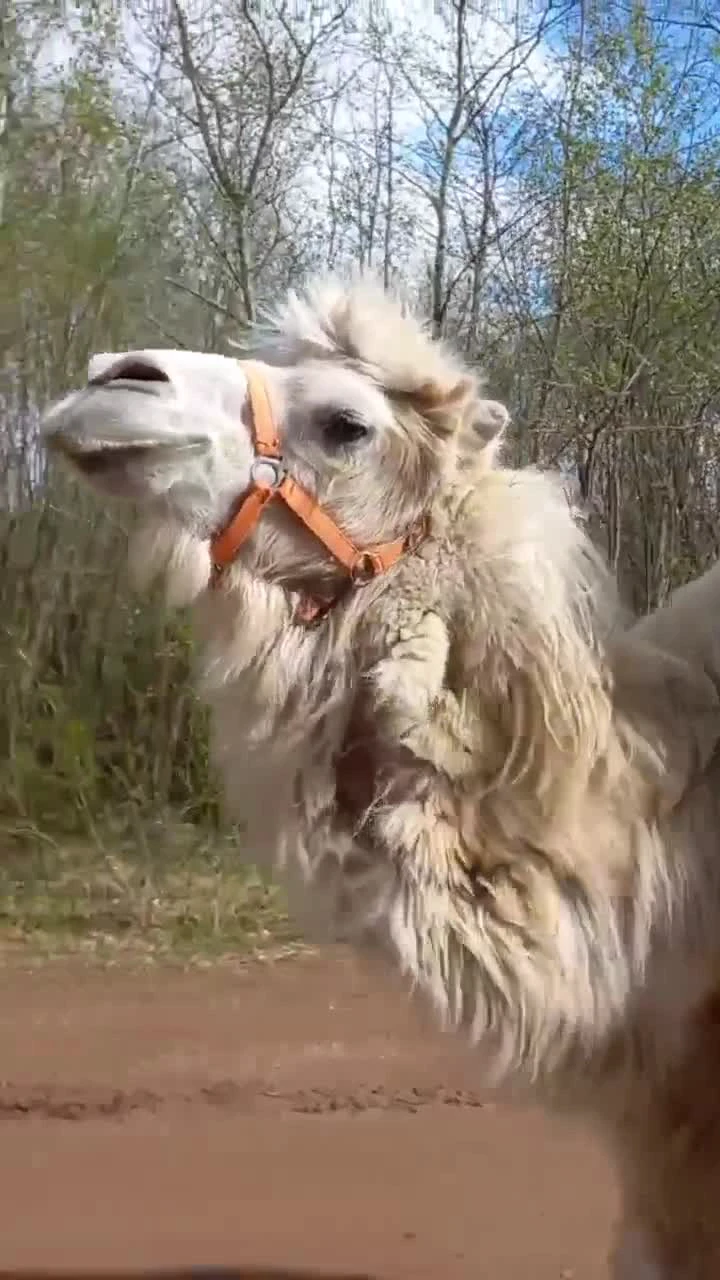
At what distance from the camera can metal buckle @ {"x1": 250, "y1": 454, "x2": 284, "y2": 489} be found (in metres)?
2.15

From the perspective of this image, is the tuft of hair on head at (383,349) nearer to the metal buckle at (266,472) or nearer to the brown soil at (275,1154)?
the metal buckle at (266,472)

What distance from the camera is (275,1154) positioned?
404cm

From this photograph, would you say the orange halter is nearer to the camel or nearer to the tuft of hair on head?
the camel

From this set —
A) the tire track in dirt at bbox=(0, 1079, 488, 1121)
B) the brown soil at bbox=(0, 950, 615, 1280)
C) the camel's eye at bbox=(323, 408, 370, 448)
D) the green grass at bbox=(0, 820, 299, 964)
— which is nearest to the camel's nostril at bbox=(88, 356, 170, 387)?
the camel's eye at bbox=(323, 408, 370, 448)

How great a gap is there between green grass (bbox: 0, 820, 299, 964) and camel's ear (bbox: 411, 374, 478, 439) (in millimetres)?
4073

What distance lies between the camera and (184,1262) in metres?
3.38

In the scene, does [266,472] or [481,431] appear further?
[481,431]

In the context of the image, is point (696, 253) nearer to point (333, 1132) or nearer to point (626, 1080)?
point (333, 1132)

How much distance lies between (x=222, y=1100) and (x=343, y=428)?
3.05m

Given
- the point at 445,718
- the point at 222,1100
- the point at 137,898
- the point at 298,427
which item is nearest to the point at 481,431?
the point at 298,427

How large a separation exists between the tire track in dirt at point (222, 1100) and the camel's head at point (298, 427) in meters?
2.81

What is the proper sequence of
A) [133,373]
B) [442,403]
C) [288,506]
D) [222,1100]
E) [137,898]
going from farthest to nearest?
[137,898], [222,1100], [442,403], [288,506], [133,373]

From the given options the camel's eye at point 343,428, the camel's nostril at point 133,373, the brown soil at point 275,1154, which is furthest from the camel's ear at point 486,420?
the brown soil at point 275,1154

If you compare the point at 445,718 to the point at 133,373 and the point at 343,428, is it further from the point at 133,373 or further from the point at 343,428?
the point at 133,373
